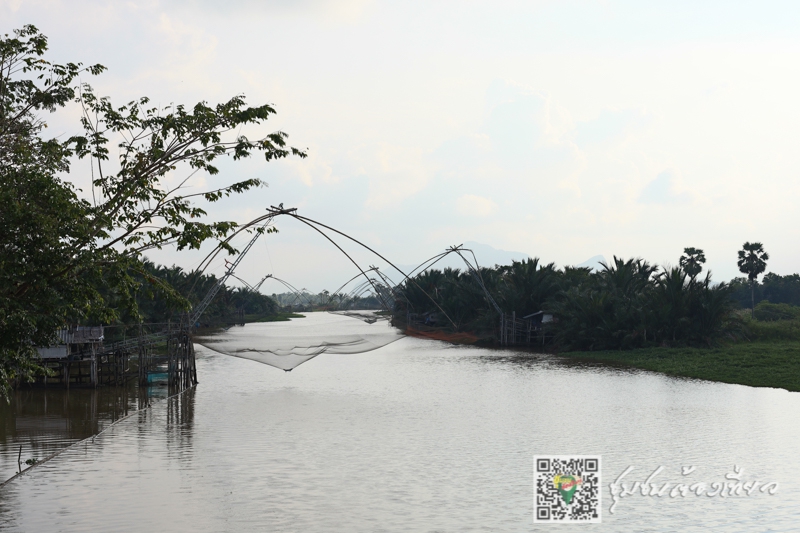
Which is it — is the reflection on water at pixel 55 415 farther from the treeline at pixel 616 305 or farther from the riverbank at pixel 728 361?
the riverbank at pixel 728 361

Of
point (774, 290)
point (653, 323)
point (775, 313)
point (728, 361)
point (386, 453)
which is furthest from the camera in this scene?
point (774, 290)

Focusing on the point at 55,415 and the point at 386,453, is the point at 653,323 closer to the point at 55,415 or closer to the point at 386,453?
the point at 386,453

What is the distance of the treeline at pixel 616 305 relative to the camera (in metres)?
30.5

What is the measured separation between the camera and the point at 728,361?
82.7 feet

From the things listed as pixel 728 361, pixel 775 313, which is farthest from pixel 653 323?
pixel 775 313

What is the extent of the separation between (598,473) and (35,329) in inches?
297

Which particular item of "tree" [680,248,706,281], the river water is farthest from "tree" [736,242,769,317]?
the river water

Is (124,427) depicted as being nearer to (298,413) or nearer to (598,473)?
(298,413)

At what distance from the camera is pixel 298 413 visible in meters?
17.0

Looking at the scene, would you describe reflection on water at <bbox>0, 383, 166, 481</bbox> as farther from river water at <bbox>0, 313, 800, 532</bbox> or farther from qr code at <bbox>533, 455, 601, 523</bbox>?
qr code at <bbox>533, 455, 601, 523</bbox>

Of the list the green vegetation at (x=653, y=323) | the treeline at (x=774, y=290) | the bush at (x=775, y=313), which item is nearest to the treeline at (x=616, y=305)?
the green vegetation at (x=653, y=323)

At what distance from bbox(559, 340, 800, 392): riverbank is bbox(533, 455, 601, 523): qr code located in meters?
10.3

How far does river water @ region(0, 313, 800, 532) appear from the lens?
8961 millimetres

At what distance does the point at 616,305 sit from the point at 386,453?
2191 cm
